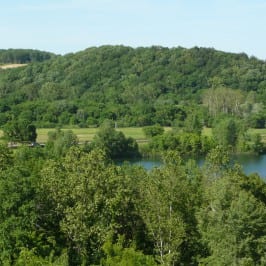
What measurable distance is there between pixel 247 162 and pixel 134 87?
287ft

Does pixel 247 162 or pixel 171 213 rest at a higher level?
pixel 171 213

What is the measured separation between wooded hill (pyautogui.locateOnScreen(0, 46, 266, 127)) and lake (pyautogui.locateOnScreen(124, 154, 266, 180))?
106 feet

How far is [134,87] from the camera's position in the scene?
162 metres

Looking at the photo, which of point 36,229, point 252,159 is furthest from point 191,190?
point 252,159

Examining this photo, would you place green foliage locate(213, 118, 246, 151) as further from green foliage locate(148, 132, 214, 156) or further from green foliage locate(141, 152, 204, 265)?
green foliage locate(141, 152, 204, 265)

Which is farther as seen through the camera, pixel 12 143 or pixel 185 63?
pixel 185 63

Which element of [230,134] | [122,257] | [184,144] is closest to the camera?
[122,257]

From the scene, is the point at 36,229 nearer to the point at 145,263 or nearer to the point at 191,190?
the point at 145,263

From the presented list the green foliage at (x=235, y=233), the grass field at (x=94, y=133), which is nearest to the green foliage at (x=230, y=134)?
the grass field at (x=94, y=133)

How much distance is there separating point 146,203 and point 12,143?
212ft

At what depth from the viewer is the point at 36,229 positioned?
23.7 metres

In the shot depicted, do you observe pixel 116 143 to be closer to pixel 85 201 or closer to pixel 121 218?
pixel 121 218

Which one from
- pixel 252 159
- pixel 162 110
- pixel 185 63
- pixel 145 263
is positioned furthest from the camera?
pixel 185 63

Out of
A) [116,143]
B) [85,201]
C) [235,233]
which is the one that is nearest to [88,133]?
[116,143]
